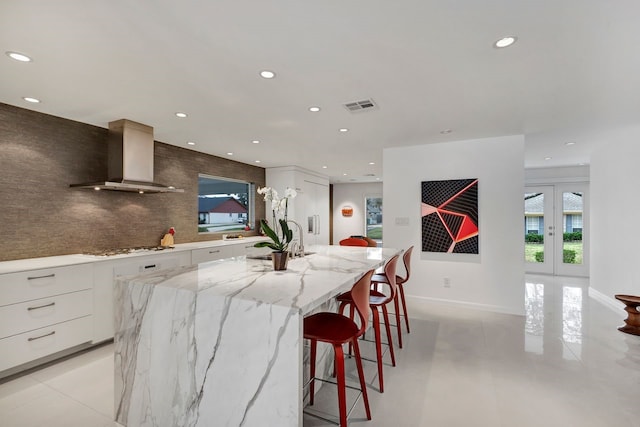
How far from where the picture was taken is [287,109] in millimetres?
3154

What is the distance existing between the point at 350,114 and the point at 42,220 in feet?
11.2

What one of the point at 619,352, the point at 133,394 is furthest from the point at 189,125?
the point at 619,352

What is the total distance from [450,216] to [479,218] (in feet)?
1.24

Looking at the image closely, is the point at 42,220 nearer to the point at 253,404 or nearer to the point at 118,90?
the point at 118,90

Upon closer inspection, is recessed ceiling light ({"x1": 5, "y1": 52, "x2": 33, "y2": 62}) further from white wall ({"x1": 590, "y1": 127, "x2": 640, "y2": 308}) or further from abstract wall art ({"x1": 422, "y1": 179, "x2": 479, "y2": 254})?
white wall ({"x1": 590, "y1": 127, "x2": 640, "y2": 308})

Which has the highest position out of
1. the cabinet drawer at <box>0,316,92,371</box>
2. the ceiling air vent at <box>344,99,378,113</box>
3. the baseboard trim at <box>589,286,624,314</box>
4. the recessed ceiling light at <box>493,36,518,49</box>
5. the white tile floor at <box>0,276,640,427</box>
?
the recessed ceiling light at <box>493,36,518,49</box>

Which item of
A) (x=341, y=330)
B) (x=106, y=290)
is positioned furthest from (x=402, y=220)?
(x=106, y=290)

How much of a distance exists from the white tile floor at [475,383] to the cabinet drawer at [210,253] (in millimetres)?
1438

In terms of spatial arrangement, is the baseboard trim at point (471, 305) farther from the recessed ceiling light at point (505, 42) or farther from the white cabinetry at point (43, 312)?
the white cabinetry at point (43, 312)

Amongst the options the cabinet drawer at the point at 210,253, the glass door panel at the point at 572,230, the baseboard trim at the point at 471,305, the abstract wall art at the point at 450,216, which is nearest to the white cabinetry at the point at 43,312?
the cabinet drawer at the point at 210,253

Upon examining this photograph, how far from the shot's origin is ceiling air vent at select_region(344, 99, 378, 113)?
296cm

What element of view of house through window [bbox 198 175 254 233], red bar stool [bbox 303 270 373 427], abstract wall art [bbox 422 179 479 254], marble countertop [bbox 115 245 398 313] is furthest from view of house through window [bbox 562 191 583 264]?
red bar stool [bbox 303 270 373 427]

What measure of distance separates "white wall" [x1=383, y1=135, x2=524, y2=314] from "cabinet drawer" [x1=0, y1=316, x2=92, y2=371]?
3.94 m

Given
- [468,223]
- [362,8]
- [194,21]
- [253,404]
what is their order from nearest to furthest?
[253,404] < [362,8] < [194,21] < [468,223]
